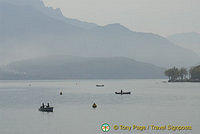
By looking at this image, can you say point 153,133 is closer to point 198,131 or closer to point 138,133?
point 138,133

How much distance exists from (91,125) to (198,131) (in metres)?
24.9

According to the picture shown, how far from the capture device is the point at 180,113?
4707 inches

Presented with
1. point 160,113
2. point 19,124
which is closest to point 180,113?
point 160,113

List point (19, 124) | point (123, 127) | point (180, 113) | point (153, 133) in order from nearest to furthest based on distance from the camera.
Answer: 1. point (153, 133)
2. point (123, 127)
3. point (19, 124)
4. point (180, 113)

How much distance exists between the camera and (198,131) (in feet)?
285

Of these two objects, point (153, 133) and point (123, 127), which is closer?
point (153, 133)

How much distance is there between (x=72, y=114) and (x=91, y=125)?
2468 cm

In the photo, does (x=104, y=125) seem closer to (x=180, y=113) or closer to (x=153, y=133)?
A: (x=153, y=133)

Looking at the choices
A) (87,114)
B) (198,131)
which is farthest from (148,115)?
(198,131)

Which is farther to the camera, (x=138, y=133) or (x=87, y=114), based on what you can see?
(x=87, y=114)

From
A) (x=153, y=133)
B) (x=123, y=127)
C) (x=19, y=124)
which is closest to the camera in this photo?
(x=153, y=133)

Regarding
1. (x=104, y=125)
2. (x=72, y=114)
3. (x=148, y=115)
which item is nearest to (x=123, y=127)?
(x=104, y=125)

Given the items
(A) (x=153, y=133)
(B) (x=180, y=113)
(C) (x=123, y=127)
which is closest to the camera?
(A) (x=153, y=133)

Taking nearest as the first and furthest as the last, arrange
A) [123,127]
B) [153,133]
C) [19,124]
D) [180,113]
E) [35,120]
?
[153,133] → [123,127] → [19,124] → [35,120] → [180,113]
